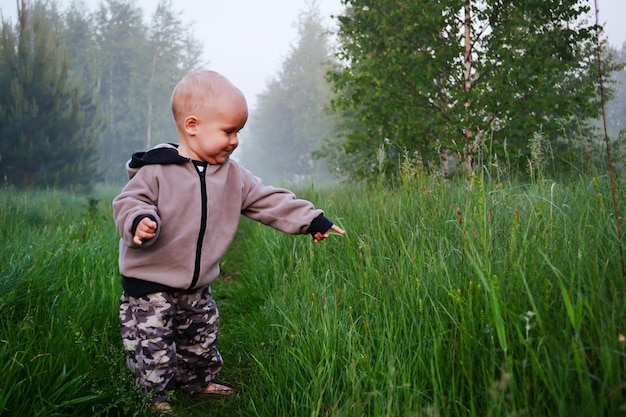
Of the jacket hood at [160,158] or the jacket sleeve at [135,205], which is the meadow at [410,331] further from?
the jacket hood at [160,158]

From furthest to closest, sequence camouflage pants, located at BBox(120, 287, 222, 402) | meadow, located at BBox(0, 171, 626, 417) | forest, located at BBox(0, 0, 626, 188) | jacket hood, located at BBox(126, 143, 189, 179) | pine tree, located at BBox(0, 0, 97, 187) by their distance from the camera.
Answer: pine tree, located at BBox(0, 0, 97, 187) → forest, located at BBox(0, 0, 626, 188) → jacket hood, located at BBox(126, 143, 189, 179) → camouflage pants, located at BBox(120, 287, 222, 402) → meadow, located at BBox(0, 171, 626, 417)

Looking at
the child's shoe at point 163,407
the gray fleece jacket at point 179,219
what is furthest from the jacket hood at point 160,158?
the child's shoe at point 163,407

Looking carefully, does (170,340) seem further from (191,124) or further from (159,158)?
(191,124)

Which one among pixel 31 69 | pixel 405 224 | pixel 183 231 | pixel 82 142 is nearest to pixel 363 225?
pixel 405 224

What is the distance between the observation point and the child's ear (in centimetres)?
237

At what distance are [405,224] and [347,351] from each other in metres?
1.49

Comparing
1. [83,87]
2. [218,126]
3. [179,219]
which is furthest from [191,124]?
[83,87]

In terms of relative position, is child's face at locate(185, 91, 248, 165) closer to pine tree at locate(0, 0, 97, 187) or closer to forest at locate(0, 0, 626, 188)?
forest at locate(0, 0, 626, 188)

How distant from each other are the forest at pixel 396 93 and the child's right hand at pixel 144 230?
1.78 metres

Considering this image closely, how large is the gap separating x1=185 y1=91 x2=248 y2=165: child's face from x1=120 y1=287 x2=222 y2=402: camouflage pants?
2.56 ft

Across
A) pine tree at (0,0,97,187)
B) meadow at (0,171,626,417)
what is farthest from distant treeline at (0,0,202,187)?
meadow at (0,171,626,417)

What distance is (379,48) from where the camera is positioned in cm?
867

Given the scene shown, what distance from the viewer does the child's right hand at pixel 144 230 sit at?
2025mm

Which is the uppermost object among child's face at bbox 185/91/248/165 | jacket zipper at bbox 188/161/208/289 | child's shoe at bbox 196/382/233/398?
child's face at bbox 185/91/248/165
